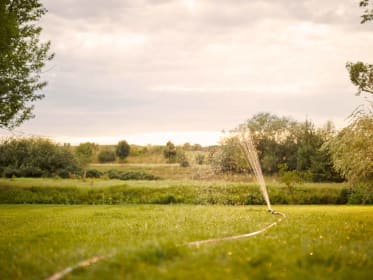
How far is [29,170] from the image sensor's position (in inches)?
1752

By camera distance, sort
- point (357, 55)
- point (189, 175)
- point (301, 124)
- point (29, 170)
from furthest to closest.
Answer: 1. point (301, 124)
2. point (189, 175)
3. point (29, 170)
4. point (357, 55)

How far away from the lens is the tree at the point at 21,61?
25.4 m

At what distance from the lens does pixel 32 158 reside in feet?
146

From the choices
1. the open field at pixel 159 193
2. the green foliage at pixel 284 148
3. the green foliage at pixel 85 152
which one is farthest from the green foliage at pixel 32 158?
the green foliage at pixel 284 148

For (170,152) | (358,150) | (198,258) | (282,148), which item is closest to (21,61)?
(198,258)

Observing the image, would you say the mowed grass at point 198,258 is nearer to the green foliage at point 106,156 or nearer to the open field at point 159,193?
the open field at point 159,193

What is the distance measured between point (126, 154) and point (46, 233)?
132 feet

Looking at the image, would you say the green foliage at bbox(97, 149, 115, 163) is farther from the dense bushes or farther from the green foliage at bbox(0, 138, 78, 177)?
the dense bushes

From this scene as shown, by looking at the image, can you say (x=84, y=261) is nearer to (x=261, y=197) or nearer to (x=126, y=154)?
(x=261, y=197)

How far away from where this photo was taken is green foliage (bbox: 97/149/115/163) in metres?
53.3

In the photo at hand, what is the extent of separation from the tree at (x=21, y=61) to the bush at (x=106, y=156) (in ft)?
84.6

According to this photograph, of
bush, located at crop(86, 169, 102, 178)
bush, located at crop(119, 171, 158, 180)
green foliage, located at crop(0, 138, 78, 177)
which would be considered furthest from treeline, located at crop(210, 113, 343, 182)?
green foliage, located at crop(0, 138, 78, 177)

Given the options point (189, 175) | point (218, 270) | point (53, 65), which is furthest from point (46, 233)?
point (189, 175)

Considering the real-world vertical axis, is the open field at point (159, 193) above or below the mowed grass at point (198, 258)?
below
